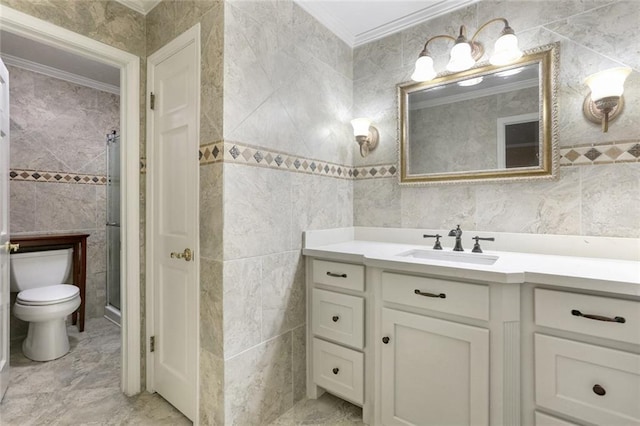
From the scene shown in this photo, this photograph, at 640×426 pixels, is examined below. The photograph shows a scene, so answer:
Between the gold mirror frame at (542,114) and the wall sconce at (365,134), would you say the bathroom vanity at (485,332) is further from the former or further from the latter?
the wall sconce at (365,134)

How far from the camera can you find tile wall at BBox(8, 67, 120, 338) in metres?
2.54

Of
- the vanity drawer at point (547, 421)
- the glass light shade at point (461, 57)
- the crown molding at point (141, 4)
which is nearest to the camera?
the vanity drawer at point (547, 421)

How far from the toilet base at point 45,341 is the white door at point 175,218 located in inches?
39.4

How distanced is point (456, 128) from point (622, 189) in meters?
0.84

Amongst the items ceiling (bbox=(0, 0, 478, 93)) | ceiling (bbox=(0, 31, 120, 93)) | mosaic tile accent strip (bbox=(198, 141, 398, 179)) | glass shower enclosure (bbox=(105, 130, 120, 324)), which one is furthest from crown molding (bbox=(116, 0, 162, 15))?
glass shower enclosure (bbox=(105, 130, 120, 324))

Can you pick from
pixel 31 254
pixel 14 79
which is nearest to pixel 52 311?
pixel 31 254

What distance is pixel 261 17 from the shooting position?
60.7 inches

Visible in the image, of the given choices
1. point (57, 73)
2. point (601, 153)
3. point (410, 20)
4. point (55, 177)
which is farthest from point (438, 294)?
point (57, 73)

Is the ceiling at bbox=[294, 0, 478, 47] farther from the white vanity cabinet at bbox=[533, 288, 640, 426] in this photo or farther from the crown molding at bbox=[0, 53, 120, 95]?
the crown molding at bbox=[0, 53, 120, 95]

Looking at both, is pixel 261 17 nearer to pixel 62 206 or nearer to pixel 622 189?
pixel 622 189

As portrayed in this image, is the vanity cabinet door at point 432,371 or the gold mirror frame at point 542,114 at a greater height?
the gold mirror frame at point 542,114

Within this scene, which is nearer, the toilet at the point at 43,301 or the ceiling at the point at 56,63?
the toilet at the point at 43,301

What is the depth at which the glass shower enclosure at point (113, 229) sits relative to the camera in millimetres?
2848

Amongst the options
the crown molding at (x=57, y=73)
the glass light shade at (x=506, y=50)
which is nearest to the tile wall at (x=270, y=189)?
the glass light shade at (x=506, y=50)
